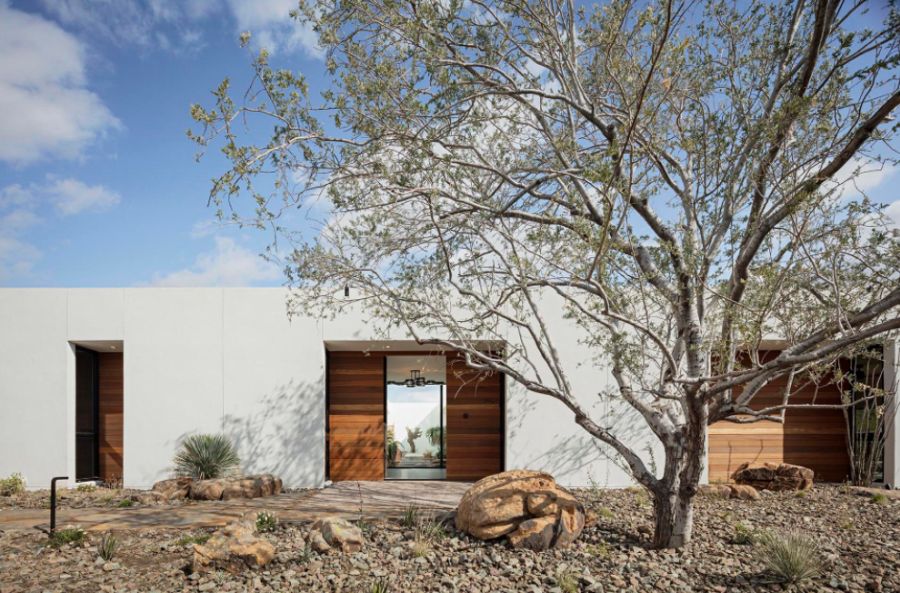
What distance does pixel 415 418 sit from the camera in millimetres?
13383

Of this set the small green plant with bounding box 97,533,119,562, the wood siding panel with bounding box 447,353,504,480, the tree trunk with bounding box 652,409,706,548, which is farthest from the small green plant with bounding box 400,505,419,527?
the wood siding panel with bounding box 447,353,504,480

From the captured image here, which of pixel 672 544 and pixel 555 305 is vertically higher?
pixel 555 305

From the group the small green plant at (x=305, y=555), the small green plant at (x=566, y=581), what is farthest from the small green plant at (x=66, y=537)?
the small green plant at (x=566, y=581)

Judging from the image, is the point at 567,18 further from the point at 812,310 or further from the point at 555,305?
the point at 555,305

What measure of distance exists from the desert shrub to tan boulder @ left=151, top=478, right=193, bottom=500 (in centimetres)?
749

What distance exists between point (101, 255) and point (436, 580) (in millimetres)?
7043

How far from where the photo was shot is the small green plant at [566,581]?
5113 mm

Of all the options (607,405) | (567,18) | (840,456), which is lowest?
(840,456)

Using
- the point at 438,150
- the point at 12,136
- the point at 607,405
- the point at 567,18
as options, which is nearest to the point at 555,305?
the point at 607,405

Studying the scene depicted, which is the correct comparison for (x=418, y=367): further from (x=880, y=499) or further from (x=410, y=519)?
(x=880, y=499)

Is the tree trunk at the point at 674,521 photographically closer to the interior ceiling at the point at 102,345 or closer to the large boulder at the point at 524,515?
the large boulder at the point at 524,515

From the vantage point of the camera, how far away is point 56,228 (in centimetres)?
920

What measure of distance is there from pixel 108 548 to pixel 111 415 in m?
6.41

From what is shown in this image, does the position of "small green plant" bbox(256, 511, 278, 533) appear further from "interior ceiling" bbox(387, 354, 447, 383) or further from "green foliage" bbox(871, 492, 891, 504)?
"green foliage" bbox(871, 492, 891, 504)
